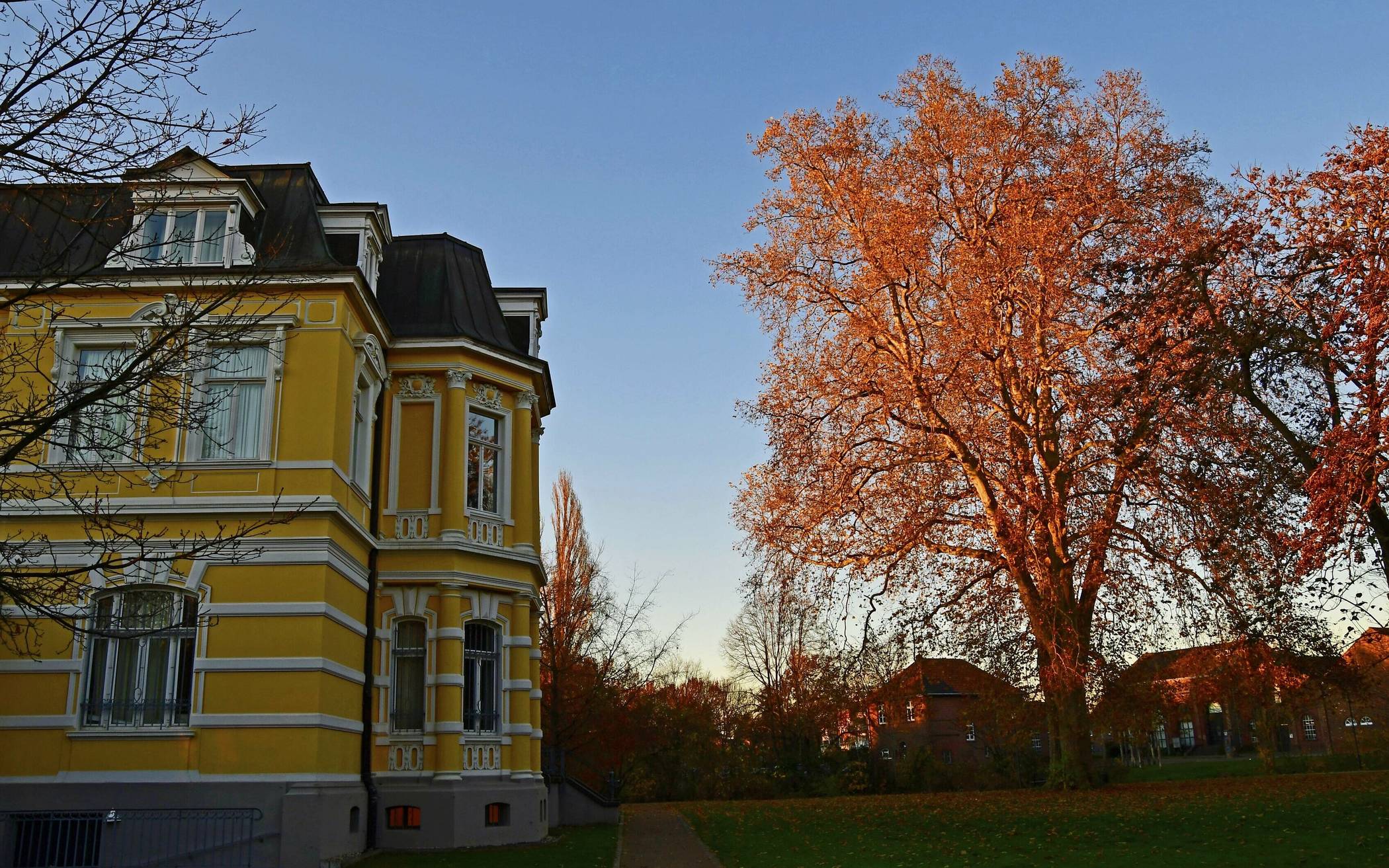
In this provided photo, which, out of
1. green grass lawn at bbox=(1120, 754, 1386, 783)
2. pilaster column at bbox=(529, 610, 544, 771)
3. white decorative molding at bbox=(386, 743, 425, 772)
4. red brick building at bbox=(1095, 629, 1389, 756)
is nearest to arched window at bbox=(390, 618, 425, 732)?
white decorative molding at bbox=(386, 743, 425, 772)

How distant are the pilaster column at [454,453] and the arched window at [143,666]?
523cm

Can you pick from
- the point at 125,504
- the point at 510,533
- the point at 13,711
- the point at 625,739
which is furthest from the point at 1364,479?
the point at 625,739

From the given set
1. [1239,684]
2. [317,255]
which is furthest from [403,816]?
[1239,684]

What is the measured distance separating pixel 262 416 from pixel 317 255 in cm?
301

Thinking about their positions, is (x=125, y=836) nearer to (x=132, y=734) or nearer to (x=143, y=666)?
(x=132, y=734)

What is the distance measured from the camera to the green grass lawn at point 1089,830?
15.2m

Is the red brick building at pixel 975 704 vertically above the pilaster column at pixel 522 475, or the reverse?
the pilaster column at pixel 522 475

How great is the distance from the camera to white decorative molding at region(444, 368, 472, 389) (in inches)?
841

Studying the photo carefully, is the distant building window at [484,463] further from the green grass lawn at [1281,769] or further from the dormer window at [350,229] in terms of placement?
the green grass lawn at [1281,769]

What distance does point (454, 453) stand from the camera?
2102cm

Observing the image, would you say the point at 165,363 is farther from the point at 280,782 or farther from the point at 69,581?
the point at 280,782

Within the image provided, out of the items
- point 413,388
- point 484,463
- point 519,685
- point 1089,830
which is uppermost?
point 413,388

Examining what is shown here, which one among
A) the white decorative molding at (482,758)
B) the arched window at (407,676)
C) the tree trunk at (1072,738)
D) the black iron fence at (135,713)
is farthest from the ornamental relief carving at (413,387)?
the tree trunk at (1072,738)

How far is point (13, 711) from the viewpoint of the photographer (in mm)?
16141
